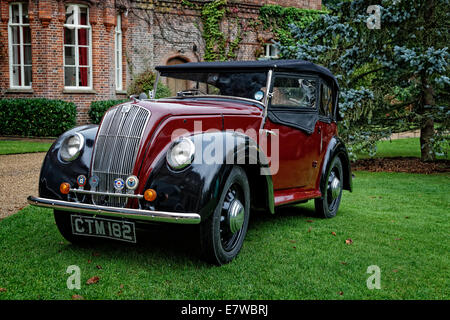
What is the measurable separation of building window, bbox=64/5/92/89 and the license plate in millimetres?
13454

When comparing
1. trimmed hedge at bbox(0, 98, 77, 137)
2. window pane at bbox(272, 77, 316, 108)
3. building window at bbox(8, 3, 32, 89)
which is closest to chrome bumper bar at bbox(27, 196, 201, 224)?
window pane at bbox(272, 77, 316, 108)

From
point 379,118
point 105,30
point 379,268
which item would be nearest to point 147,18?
point 105,30

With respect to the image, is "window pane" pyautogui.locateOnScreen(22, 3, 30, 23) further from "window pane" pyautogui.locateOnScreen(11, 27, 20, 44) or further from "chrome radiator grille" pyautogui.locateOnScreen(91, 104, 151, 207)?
"chrome radiator grille" pyautogui.locateOnScreen(91, 104, 151, 207)

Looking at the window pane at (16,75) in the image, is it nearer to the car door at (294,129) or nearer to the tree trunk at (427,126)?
the tree trunk at (427,126)

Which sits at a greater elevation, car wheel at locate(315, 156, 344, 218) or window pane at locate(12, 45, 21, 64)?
window pane at locate(12, 45, 21, 64)

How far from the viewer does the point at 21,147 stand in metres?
12.4

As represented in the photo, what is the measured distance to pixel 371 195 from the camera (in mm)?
8055

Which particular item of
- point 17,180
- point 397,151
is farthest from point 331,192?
point 397,151

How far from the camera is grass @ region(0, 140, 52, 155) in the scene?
11797 millimetres

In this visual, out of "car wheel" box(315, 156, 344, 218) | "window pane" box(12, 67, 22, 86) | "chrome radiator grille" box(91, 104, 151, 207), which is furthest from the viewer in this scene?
"window pane" box(12, 67, 22, 86)

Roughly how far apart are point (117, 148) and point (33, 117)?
12.4 meters
